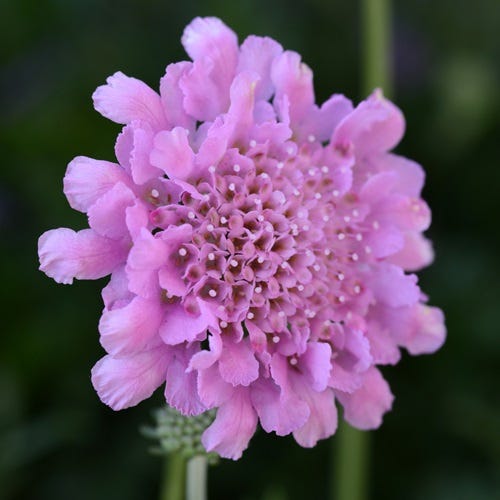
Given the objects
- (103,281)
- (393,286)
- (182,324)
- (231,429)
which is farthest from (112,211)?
(103,281)

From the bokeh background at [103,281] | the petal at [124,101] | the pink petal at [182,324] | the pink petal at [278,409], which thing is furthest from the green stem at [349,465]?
the petal at [124,101]

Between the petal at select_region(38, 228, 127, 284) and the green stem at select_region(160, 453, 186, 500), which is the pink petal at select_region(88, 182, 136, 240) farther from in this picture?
the green stem at select_region(160, 453, 186, 500)

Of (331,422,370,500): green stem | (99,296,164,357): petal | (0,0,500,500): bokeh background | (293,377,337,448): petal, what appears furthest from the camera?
(0,0,500,500): bokeh background

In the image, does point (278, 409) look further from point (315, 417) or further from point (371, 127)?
point (371, 127)

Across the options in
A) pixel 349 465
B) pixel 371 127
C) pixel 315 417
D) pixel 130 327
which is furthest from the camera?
pixel 349 465

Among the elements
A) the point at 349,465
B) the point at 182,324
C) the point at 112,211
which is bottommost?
the point at 349,465

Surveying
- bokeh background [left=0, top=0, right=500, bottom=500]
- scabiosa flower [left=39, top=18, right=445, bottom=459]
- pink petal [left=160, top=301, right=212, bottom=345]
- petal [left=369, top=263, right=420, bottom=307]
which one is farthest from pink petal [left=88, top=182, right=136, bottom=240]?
bokeh background [left=0, top=0, right=500, bottom=500]
